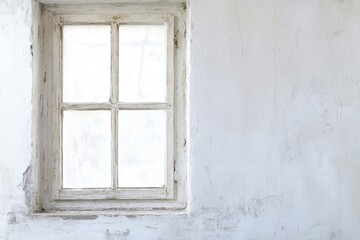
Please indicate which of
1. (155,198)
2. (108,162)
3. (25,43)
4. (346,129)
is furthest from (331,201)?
(25,43)

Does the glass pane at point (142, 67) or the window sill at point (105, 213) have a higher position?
the glass pane at point (142, 67)

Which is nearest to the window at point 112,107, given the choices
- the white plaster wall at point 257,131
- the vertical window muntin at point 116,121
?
the vertical window muntin at point 116,121

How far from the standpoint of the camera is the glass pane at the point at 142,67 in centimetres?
290

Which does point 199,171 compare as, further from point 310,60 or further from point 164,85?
point 310,60

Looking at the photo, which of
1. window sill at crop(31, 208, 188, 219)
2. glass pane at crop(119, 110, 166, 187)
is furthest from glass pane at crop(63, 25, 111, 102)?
window sill at crop(31, 208, 188, 219)

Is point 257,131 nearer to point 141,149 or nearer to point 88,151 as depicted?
point 141,149

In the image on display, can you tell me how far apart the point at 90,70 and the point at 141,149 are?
0.42 m

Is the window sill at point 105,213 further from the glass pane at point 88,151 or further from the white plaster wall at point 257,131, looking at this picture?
the glass pane at point 88,151

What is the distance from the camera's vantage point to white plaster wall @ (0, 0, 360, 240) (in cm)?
274

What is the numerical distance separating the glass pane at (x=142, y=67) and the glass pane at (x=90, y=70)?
68 millimetres

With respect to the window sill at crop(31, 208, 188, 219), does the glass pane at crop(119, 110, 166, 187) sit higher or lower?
higher

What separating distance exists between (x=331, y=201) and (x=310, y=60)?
603mm

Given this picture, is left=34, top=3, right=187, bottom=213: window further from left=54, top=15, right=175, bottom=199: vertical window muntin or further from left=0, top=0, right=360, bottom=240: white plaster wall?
left=0, top=0, right=360, bottom=240: white plaster wall

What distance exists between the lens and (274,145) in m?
2.75
